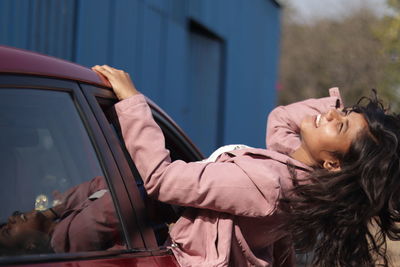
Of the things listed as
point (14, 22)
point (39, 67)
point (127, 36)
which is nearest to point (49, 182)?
point (39, 67)

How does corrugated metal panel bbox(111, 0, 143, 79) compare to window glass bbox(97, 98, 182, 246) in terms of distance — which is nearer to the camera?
window glass bbox(97, 98, 182, 246)

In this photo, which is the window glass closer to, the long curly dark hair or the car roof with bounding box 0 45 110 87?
the car roof with bounding box 0 45 110 87

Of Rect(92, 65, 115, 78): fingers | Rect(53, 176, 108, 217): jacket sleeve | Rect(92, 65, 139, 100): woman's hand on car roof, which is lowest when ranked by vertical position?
Rect(53, 176, 108, 217): jacket sleeve

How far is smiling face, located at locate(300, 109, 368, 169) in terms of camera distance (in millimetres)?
2717

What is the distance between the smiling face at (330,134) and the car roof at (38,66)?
0.89m

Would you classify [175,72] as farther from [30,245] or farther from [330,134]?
[30,245]

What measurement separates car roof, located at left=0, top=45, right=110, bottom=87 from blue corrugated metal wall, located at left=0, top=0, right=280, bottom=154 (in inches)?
145

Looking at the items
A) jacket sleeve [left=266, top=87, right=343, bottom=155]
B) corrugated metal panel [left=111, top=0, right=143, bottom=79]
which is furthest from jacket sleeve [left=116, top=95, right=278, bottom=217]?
corrugated metal panel [left=111, top=0, right=143, bottom=79]

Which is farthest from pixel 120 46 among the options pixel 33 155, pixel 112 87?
pixel 33 155

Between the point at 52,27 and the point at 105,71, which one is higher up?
the point at 52,27

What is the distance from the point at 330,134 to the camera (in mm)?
2727

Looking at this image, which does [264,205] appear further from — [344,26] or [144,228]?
[344,26]

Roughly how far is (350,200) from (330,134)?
30 centimetres

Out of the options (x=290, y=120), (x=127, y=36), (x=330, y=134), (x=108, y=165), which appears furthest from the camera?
(x=127, y=36)
